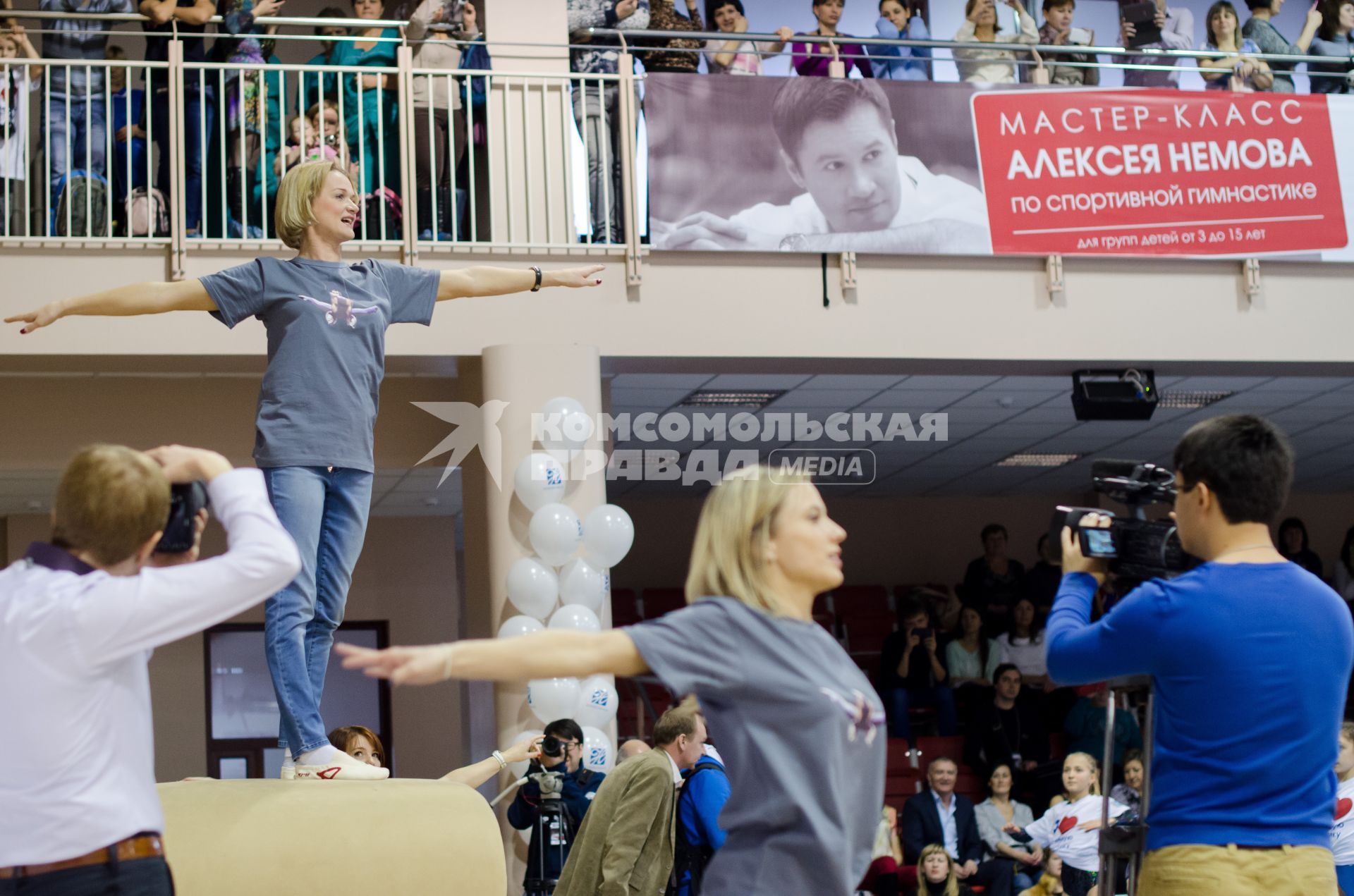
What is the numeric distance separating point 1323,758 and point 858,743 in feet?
2.49

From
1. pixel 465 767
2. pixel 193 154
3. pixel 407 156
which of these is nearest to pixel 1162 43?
pixel 407 156

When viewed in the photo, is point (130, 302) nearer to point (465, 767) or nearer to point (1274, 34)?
point (465, 767)

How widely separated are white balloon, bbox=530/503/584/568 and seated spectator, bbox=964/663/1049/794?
410 cm

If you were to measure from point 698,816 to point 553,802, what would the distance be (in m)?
1.05

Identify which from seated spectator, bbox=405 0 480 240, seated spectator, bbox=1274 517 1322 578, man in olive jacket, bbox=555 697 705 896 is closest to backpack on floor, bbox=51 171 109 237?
seated spectator, bbox=405 0 480 240

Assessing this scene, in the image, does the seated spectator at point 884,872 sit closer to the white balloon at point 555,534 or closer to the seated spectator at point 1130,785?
the seated spectator at point 1130,785

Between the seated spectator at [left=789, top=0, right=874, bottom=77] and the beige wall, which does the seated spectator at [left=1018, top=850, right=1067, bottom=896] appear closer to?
the seated spectator at [left=789, top=0, right=874, bottom=77]

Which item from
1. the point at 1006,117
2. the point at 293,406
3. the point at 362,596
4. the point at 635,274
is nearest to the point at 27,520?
the point at 362,596

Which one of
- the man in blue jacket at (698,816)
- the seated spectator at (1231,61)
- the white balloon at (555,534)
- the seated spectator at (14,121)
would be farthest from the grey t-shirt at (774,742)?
the seated spectator at (1231,61)

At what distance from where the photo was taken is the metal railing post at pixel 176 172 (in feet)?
22.4

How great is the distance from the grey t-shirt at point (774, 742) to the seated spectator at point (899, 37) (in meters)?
6.79

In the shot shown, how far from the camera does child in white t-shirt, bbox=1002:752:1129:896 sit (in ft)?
19.9

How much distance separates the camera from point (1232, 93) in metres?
7.95

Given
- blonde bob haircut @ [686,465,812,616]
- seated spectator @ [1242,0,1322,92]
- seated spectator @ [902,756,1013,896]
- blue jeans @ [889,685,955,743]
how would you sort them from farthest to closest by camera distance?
blue jeans @ [889,685,955,743] < seated spectator @ [1242,0,1322,92] < seated spectator @ [902,756,1013,896] < blonde bob haircut @ [686,465,812,616]
